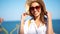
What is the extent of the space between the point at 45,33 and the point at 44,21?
0.44ft

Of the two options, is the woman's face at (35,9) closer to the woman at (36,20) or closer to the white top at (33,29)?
the woman at (36,20)

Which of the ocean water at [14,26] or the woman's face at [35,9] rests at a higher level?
the woman's face at [35,9]

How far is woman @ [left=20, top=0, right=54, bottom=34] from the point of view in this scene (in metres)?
1.57

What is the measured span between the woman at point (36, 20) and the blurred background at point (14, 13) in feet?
0.16

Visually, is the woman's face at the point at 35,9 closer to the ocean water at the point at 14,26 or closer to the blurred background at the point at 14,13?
the blurred background at the point at 14,13

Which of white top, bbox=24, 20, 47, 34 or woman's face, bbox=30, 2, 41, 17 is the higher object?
woman's face, bbox=30, 2, 41, 17

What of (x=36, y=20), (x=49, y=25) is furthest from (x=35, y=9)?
(x=49, y=25)

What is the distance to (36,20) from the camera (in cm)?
159

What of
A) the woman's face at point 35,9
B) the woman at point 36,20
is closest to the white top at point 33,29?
the woman at point 36,20

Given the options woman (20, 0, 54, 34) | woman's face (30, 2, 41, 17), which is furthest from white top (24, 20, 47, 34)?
woman's face (30, 2, 41, 17)

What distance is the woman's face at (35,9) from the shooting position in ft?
5.16

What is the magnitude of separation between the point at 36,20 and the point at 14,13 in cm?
26

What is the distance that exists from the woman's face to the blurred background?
93mm

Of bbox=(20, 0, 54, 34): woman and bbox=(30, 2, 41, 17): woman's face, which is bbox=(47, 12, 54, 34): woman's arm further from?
bbox=(30, 2, 41, 17): woman's face
